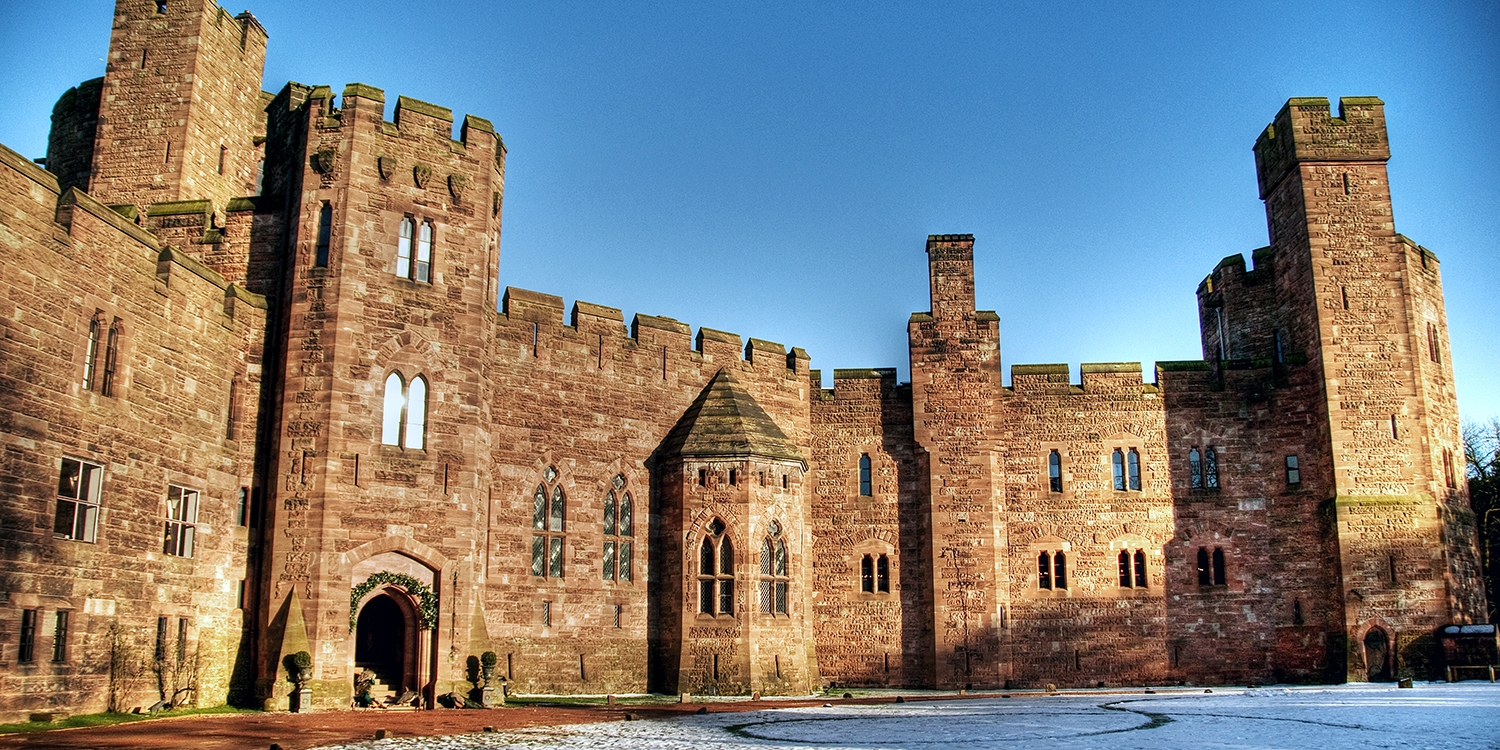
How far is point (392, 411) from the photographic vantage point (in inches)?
998

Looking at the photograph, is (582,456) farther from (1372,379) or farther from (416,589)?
(1372,379)

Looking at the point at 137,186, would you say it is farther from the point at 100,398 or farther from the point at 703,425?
the point at 703,425

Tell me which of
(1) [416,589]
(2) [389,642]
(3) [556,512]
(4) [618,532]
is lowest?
(2) [389,642]

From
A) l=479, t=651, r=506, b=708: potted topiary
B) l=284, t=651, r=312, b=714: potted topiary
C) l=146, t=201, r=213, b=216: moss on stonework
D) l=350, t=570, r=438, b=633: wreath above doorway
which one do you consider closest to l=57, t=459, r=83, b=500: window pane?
l=284, t=651, r=312, b=714: potted topiary

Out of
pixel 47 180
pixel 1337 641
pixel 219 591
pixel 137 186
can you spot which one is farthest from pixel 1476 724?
pixel 137 186

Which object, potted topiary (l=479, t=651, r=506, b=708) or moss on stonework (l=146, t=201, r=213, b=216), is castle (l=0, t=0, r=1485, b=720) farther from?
potted topiary (l=479, t=651, r=506, b=708)

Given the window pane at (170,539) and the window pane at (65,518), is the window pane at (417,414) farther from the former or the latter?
the window pane at (65,518)

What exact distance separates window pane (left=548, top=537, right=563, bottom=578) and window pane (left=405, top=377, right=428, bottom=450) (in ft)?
17.2

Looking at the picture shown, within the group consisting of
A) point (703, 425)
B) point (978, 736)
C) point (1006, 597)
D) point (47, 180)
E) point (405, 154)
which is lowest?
point (978, 736)

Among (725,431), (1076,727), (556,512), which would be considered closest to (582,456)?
(556,512)

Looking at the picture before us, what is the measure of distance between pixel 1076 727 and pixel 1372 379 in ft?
68.9

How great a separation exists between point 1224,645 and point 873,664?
1025 centimetres

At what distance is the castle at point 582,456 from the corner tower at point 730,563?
9 centimetres

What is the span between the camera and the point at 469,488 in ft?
84.7
